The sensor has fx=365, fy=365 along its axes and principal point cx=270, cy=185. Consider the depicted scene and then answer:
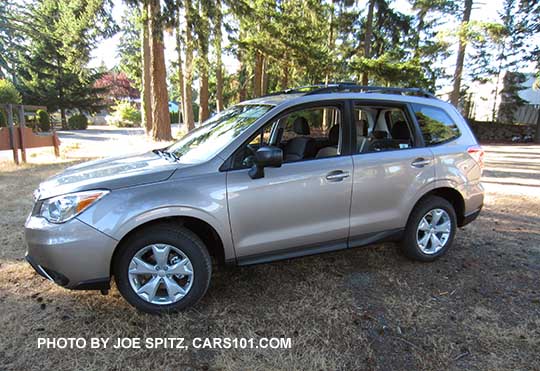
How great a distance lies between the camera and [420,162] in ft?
11.9

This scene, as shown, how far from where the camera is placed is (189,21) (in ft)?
37.0

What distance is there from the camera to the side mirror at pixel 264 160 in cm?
284

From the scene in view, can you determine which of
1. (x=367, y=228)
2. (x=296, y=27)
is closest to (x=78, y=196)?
(x=367, y=228)

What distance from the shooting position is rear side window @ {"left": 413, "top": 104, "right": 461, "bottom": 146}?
12.5 ft

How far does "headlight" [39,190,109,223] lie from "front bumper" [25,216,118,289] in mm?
50

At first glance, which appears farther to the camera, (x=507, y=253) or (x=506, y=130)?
(x=506, y=130)

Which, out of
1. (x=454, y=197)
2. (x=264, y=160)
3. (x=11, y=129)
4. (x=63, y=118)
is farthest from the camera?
(x=63, y=118)

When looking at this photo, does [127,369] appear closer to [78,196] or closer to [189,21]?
[78,196]

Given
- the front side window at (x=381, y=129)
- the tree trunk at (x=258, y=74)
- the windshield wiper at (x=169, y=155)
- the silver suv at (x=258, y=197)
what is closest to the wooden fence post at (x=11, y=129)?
the silver suv at (x=258, y=197)

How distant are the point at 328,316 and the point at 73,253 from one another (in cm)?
197

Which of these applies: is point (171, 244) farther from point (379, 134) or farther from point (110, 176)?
point (379, 134)

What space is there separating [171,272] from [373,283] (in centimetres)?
189

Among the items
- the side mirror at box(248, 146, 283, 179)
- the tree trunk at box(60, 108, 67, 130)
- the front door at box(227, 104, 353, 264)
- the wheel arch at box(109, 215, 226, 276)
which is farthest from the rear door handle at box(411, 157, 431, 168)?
the tree trunk at box(60, 108, 67, 130)

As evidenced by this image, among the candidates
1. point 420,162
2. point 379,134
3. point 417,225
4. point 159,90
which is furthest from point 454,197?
point 159,90
